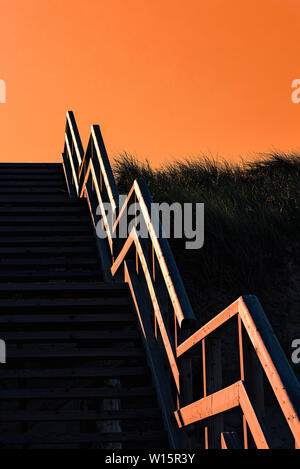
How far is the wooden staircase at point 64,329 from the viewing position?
440 cm

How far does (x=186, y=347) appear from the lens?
416 cm

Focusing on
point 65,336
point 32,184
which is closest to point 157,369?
point 65,336

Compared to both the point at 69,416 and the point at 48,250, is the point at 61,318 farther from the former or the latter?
the point at 48,250

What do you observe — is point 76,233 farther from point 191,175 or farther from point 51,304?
point 191,175

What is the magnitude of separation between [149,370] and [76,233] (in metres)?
3.51

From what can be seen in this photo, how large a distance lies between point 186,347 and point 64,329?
4.83ft

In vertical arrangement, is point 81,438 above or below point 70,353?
below

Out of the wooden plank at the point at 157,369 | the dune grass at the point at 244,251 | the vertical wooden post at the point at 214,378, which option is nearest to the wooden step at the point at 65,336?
the wooden plank at the point at 157,369

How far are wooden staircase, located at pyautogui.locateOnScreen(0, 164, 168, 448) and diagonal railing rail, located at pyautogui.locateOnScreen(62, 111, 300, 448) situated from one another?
157 millimetres

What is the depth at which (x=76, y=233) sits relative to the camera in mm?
8125

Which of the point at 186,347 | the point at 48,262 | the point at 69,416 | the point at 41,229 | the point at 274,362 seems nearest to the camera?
the point at 274,362

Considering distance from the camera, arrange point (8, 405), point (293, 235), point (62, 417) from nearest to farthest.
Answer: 1. point (62, 417)
2. point (293, 235)
3. point (8, 405)
